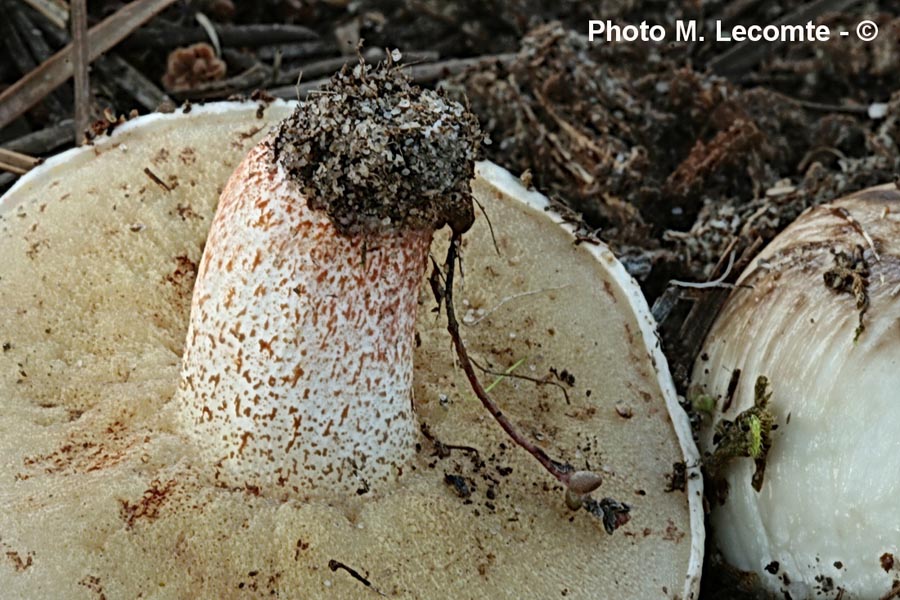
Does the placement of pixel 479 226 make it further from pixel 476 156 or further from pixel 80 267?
pixel 80 267

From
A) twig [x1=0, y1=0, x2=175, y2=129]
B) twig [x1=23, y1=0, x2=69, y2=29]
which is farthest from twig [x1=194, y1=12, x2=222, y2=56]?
twig [x1=23, y1=0, x2=69, y2=29]

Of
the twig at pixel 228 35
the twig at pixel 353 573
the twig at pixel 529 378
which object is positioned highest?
the twig at pixel 228 35

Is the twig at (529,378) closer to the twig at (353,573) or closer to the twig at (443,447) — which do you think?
the twig at (443,447)

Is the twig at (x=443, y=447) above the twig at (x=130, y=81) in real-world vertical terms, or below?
below

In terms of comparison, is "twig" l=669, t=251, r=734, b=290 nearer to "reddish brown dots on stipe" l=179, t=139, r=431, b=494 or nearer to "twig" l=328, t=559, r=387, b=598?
"reddish brown dots on stipe" l=179, t=139, r=431, b=494

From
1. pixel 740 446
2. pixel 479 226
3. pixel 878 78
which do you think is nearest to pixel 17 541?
pixel 479 226

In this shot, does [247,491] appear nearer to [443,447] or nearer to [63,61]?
[443,447]

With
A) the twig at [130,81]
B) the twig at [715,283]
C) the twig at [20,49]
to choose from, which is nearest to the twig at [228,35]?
the twig at [130,81]
